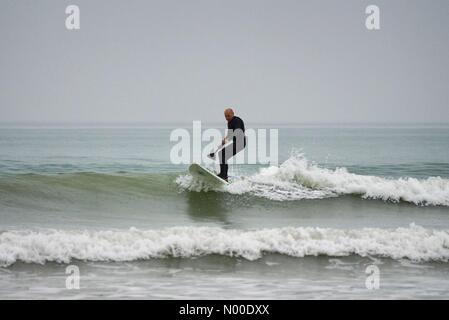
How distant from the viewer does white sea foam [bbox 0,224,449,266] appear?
→ 8.76 metres

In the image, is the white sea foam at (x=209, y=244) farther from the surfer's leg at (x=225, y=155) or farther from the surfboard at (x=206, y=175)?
the surfboard at (x=206, y=175)

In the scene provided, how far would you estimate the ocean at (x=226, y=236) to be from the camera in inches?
310

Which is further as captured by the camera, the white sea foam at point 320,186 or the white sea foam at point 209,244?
the white sea foam at point 320,186

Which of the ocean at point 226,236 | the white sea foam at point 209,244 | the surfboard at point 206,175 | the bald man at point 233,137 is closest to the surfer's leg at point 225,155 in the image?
the bald man at point 233,137

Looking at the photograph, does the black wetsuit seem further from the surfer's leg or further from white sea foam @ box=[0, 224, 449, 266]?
white sea foam @ box=[0, 224, 449, 266]

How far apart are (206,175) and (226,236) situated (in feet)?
13.4

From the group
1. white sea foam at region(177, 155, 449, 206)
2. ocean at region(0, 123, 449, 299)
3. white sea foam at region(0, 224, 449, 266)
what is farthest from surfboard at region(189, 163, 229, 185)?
white sea foam at region(0, 224, 449, 266)

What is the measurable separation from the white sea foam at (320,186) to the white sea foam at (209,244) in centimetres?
362

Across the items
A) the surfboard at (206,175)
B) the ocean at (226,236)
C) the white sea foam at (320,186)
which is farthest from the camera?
the white sea foam at (320,186)

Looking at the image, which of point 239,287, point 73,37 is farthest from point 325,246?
point 73,37

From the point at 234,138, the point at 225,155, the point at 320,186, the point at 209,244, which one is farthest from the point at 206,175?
the point at 209,244

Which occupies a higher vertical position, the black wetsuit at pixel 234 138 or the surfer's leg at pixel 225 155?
the black wetsuit at pixel 234 138

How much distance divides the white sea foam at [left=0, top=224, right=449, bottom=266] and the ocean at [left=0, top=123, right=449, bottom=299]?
0.7 inches

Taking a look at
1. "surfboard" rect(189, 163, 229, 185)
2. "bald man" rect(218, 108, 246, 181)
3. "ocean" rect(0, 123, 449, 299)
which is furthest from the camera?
"surfboard" rect(189, 163, 229, 185)
